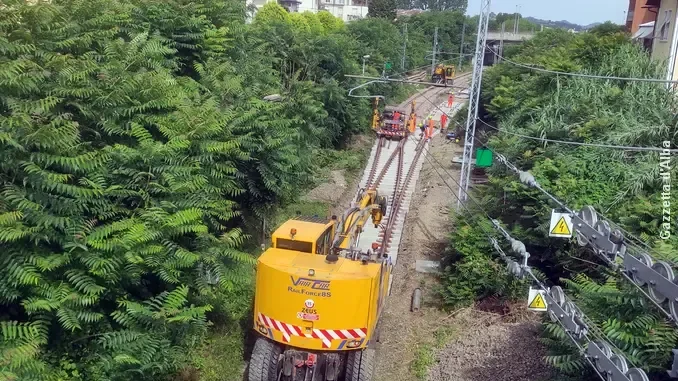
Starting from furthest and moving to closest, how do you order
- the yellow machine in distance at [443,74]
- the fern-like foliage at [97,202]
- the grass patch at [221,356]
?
the yellow machine in distance at [443,74]
the grass patch at [221,356]
the fern-like foliage at [97,202]

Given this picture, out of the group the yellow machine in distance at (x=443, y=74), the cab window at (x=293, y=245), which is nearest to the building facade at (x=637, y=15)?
the yellow machine in distance at (x=443, y=74)

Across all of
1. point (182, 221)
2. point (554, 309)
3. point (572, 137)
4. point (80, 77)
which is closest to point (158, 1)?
point (80, 77)

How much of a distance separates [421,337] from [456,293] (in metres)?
2.07

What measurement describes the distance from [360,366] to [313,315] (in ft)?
4.93

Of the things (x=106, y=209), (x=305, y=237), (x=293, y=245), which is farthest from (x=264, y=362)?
(x=106, y=209)

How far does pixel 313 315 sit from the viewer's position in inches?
401

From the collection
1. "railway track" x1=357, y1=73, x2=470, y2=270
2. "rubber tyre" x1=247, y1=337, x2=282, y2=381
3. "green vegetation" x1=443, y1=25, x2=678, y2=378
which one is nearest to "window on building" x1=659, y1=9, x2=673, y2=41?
"green vegetation" x1=443, y1=25, x2=678, y2=378

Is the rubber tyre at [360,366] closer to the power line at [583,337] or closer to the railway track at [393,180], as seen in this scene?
the power line at [583,337]

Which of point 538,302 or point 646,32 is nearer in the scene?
point 538,302

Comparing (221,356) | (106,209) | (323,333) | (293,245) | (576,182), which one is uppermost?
(106,209)

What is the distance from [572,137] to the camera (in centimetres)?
1588

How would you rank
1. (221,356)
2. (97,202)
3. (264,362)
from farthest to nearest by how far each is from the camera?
(221,356)
(264,362)
(97,202)

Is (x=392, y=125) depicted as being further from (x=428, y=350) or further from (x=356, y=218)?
(x=428, y=350)

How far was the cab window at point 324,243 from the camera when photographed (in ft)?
38.9
